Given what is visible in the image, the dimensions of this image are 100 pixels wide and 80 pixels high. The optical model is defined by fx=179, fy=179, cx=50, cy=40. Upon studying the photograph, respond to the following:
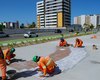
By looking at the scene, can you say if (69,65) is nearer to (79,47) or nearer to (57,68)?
(57,68)

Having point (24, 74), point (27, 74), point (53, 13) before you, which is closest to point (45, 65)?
point (27, 74)

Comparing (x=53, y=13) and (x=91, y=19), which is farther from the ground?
(x=53, y=13)

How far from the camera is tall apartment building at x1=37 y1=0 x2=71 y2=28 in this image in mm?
133150

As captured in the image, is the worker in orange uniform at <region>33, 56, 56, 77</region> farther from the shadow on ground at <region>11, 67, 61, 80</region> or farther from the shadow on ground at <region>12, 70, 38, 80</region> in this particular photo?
the shadow on ground at <region>12, 70, 38, 80</region>

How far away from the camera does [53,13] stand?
140m

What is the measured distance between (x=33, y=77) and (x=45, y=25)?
452 ft

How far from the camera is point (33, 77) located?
302 inches

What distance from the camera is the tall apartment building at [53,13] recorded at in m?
133

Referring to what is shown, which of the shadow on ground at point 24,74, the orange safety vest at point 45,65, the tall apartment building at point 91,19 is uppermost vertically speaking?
the tall apartment building at point 91,19

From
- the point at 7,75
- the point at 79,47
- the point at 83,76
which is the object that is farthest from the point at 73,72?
the point at 79,47

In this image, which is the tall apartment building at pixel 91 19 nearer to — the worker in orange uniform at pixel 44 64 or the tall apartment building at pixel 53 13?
the tall apartment building at pixel 53 13

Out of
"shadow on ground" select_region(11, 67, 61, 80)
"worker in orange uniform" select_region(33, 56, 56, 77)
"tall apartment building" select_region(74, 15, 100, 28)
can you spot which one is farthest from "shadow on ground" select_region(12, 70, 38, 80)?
"tall apartment building" select_region(74, 15, 100, 28)

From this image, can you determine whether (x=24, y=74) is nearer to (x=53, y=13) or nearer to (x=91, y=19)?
(x=53, y=13)

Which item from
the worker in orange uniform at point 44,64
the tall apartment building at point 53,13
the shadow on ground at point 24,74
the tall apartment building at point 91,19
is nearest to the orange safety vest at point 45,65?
the worker in orange uniform at point 44,64
